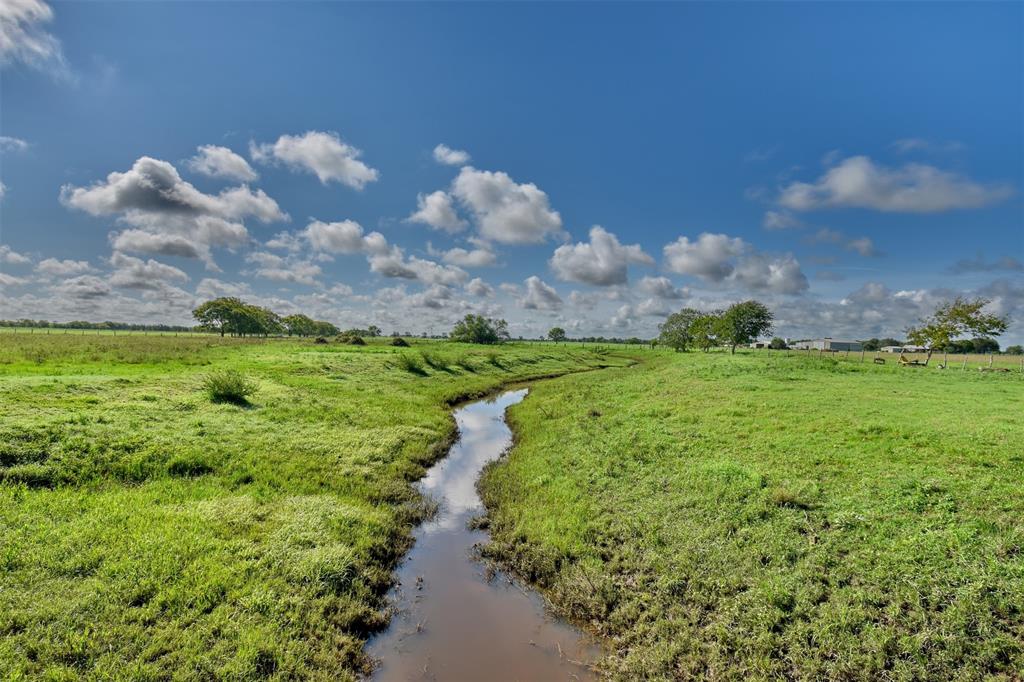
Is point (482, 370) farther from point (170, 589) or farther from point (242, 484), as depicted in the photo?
point (170, 589)

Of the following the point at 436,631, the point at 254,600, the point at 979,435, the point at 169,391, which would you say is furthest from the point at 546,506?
the point at 169,391

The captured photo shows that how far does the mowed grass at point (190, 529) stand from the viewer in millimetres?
6859

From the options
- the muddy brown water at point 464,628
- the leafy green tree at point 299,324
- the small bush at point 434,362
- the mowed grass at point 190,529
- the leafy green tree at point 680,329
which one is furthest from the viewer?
the leafy green tree at point 299,324

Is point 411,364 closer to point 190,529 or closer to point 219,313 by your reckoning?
point 190,529

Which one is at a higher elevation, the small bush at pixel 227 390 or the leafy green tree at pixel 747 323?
the leafy green tree at pixel 747 323

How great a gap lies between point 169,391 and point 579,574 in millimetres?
22895

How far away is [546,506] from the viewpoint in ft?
43.3

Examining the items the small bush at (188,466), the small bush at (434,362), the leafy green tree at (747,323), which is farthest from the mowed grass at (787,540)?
the leafy green tree at (747,323)

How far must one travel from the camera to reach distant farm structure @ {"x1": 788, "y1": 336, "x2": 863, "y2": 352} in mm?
156125

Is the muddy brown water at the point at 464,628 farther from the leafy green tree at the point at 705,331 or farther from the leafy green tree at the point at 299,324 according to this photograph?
the leafy green tree at the point at 299,324

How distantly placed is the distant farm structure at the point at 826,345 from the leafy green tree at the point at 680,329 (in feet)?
234

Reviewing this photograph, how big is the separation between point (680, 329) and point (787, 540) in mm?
116285

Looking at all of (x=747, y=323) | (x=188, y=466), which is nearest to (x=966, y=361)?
(x=747, y=323)

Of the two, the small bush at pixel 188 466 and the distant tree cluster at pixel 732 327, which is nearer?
the small bush at pixel 188 466
